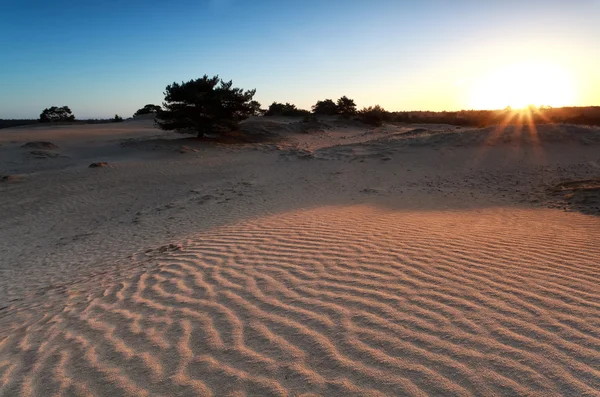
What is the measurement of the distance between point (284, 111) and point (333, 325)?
128 feet

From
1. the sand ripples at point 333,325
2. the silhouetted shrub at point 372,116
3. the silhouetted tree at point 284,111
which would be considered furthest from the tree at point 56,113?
the sand ripples at point 333,325

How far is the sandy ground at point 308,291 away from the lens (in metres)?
2.68

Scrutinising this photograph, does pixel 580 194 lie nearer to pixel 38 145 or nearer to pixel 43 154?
pixel 43 154

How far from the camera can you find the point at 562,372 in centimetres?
252

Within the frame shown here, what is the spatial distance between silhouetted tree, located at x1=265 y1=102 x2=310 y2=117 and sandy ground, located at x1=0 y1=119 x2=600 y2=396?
29950mm

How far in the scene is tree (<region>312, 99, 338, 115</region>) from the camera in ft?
126

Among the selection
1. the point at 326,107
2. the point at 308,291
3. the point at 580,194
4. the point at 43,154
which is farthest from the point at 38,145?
the point at 326,107

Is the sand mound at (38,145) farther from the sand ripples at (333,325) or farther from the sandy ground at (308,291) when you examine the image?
the sand ripples at (333,325)

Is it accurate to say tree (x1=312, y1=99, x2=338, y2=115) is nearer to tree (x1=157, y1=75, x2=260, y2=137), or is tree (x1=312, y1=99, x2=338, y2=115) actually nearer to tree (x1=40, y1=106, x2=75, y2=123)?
tree (x1=157, y1=75, x2=260, y2=137)

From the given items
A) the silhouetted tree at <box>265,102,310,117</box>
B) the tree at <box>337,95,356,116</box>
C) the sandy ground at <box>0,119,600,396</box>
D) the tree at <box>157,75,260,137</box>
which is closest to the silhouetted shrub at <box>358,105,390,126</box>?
the tree at <box>337,95,356,116</box>

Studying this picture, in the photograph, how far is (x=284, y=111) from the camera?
40719 millimetres

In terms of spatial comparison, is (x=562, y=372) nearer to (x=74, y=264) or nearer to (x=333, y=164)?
(x=74, y=264)

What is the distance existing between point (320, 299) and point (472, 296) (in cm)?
147

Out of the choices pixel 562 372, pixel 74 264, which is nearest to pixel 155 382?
pixel 562 372
